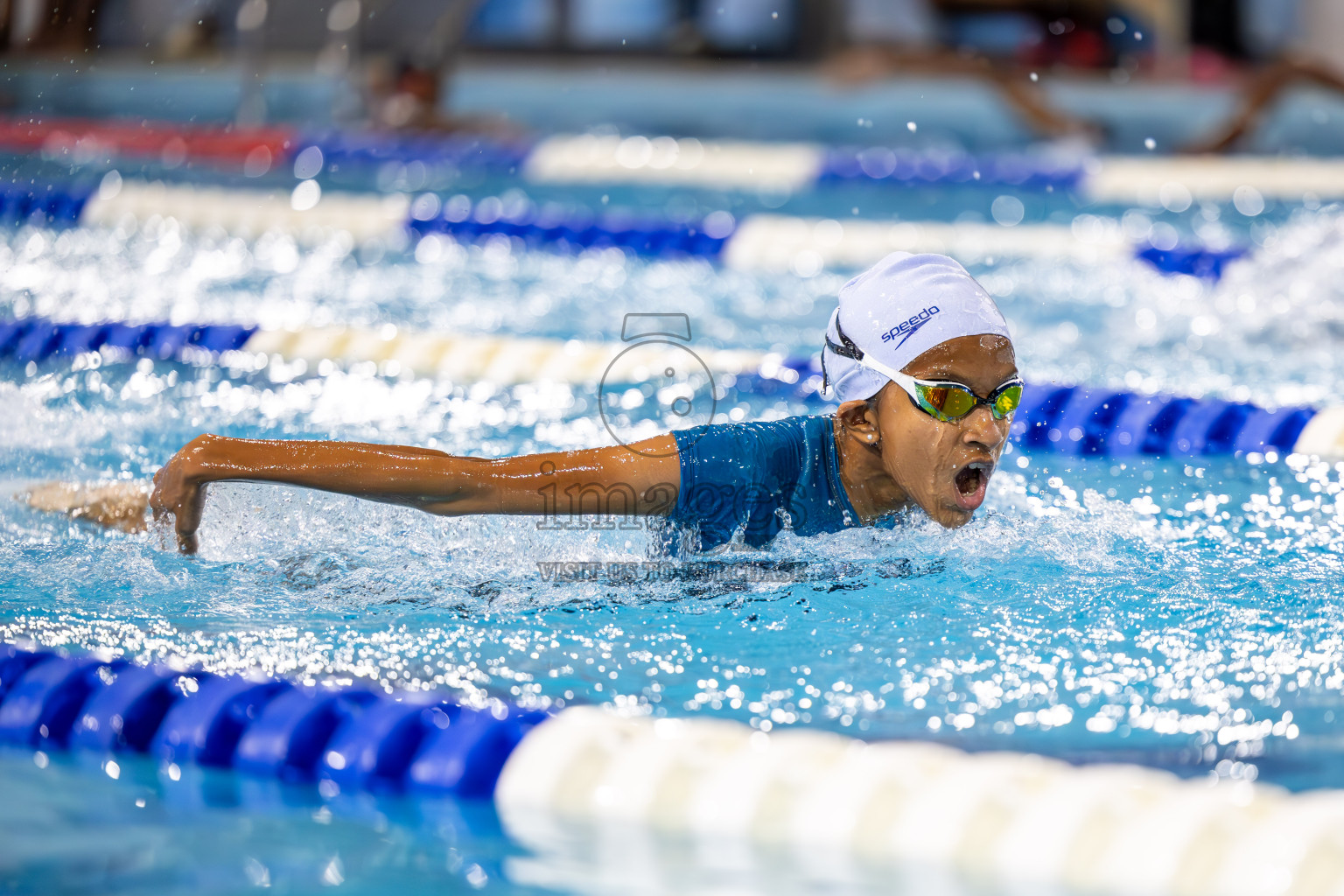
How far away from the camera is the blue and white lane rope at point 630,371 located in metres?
3.68

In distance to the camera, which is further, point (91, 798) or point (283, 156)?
point (283, 156)

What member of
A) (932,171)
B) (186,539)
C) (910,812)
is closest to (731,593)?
(910,812)

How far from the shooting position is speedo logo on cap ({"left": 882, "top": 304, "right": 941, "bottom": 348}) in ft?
8.00

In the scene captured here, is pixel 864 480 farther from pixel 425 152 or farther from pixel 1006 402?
pixel 425 152

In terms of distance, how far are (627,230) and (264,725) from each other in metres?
4.13

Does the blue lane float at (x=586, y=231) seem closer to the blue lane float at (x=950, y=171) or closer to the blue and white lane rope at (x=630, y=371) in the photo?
the blue and white lane rope at (x=630, y=371)

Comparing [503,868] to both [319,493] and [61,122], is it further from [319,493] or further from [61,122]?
[61,122]

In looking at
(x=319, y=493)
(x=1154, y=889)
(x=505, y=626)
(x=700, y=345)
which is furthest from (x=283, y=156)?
(x=1154, y=889)

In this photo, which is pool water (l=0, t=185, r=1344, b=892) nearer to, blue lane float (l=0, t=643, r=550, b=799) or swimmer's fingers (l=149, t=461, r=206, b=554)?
blue lane float (l=0, t=643, r=550, b=799)

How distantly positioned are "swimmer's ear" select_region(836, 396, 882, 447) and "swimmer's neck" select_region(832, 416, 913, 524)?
0.4 inches

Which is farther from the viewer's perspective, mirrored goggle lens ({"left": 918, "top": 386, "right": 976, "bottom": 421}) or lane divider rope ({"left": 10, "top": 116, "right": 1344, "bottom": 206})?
lane divider rope ({"left": 10, "top": 116, "right": 1344, "bottom": 206})

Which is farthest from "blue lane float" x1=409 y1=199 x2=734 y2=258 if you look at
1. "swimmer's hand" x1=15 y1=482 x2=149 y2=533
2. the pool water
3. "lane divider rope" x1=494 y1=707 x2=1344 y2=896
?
"lane divider rope" x1=494 y1=707 x2=1344 y2=896

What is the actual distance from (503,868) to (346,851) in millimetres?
199

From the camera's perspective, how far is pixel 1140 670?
2352mm
